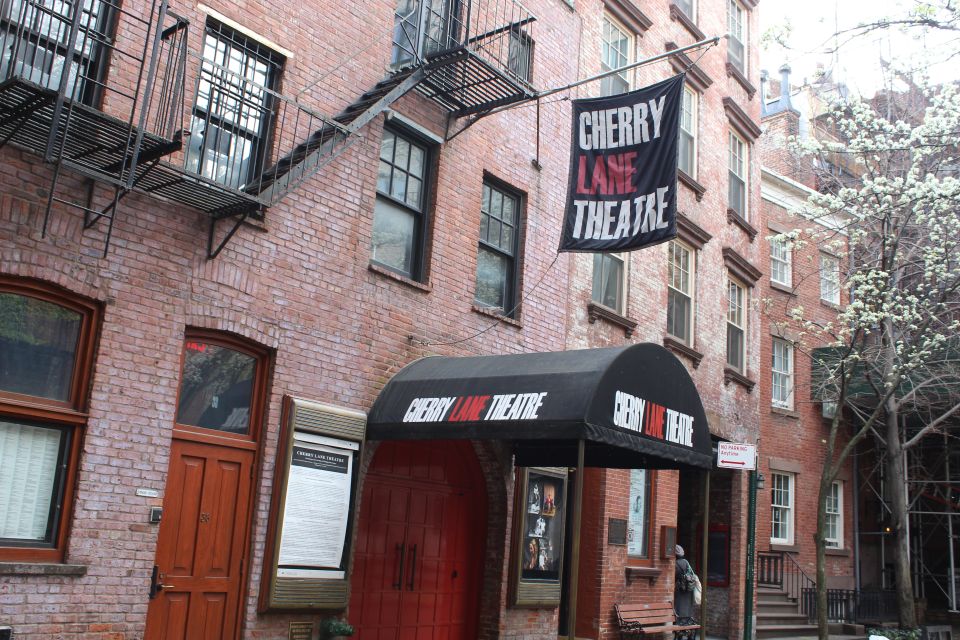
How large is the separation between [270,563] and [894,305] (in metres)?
14.1

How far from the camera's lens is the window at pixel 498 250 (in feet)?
40.4

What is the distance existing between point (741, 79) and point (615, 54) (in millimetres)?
5521

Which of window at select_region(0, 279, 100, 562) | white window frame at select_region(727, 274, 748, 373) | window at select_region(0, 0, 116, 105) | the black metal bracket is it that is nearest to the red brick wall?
white window frame at select_region(727, 274, 748, 373)

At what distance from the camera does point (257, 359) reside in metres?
9.33

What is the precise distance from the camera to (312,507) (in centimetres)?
938

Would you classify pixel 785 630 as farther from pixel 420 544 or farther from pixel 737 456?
pixel 420 544

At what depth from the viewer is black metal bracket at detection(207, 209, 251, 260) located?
8688 millimetres

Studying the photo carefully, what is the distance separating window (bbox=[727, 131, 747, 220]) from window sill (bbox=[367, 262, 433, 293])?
10608 mm

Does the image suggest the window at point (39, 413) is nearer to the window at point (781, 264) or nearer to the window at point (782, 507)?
the window at point (782, 507)

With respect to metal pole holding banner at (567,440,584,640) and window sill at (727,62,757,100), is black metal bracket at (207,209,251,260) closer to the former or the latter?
metal pole holding banner at (567,440,584,640)

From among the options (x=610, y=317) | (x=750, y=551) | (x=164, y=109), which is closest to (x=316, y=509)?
(x=164, y=109)

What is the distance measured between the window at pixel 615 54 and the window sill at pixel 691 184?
2040mm

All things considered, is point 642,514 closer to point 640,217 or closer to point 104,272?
point 640,217

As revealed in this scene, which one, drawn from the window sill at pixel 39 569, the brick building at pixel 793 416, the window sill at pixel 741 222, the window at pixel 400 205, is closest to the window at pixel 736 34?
the brick building at pixel 793 416
